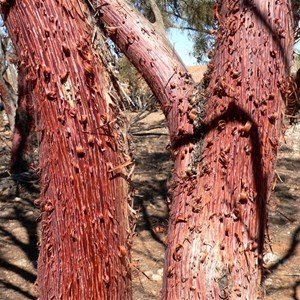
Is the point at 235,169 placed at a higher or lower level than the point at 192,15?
lower

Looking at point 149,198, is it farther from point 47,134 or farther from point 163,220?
point 47,134

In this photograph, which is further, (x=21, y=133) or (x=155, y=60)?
(x=21, y=133)

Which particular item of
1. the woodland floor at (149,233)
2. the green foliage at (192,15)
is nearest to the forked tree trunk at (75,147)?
the woodland floor at (149,233)

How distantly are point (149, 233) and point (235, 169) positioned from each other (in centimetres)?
381

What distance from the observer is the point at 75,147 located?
5.08ft

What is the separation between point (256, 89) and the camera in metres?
1.70

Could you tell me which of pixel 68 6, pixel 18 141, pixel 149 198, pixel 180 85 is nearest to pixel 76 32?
pixel 68 6

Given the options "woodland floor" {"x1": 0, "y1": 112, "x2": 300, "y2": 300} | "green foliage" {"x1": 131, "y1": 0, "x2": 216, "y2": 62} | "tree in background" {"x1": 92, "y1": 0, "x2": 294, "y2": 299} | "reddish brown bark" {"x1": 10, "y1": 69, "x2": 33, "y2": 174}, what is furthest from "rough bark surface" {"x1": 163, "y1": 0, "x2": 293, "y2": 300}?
"green foliage" {"x1": 131, "y1": 0, "x2": 216, "y2": 62}

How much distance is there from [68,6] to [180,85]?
515 millimetres

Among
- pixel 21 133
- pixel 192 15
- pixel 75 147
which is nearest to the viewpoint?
pixel 75 147

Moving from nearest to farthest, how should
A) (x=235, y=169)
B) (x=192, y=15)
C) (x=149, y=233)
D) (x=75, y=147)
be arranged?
(x=75, y=147)
(x=235, y=169)
(x=149, y=233)
(x=192, y=15)

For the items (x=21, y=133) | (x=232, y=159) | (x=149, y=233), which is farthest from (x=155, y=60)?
(x=21, y=133)

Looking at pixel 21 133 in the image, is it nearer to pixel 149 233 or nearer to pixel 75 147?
pixel 149 233

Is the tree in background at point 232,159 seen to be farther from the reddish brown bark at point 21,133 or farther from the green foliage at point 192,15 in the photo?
the green foliage at point 192,15
